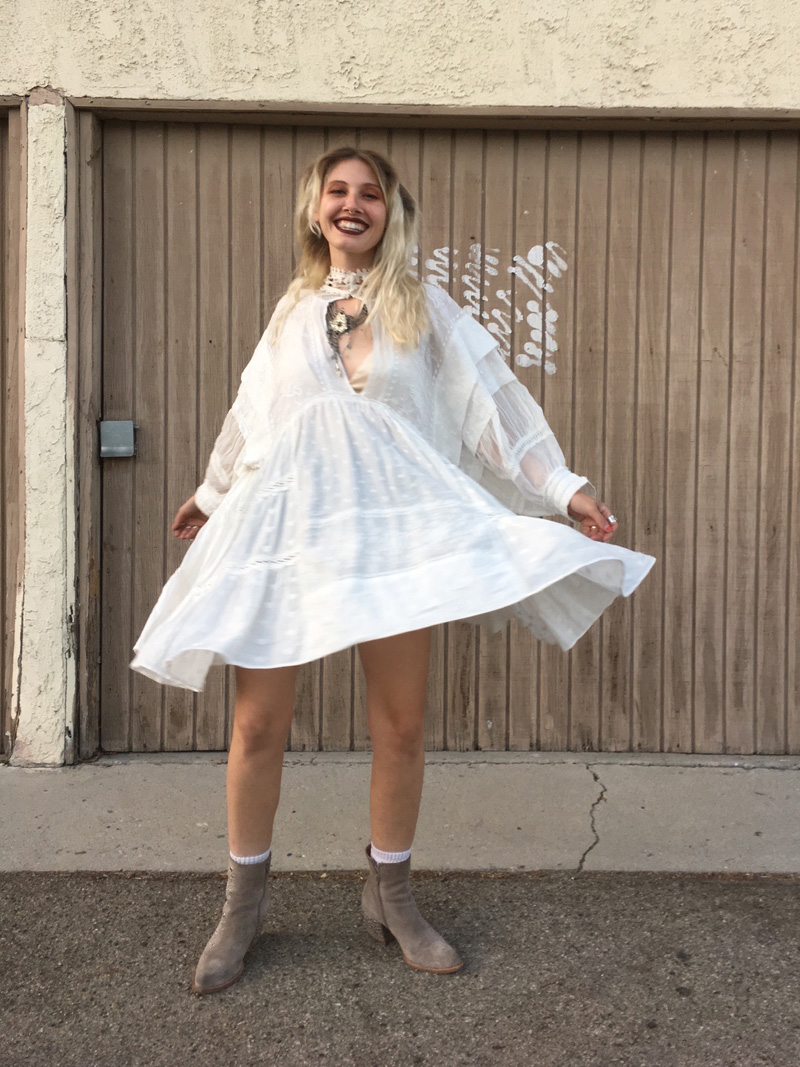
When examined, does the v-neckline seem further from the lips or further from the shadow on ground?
the shadow on ground

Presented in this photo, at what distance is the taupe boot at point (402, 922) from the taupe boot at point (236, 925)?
271 mm

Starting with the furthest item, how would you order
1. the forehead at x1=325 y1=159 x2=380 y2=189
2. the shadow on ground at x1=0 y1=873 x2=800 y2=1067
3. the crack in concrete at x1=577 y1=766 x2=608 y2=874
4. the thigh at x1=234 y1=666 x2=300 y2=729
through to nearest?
the crack in concrete at x1=577 y1=766 x2=608 y2=874 → the forehead at x1=325 y1=159 x2=380 y2=189 → the thigh at x1=234 y1=666 x2=300 y2=729 → the shadow on ground at x1=0 y1=873 x2=800 y2=1067

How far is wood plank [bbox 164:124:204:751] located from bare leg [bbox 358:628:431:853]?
5.52ft

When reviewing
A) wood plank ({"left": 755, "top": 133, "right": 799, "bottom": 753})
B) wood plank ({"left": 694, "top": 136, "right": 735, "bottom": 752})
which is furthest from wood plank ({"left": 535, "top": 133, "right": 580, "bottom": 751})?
wood plank ({"left": 755, "top": 133, "right": 799, "bottom": 753})

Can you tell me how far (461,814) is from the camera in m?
3.25

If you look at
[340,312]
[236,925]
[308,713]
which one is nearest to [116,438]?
[308,713]

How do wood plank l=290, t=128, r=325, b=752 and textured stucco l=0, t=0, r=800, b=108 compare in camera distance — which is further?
wood plank l=290, t=128, r=325, b=752

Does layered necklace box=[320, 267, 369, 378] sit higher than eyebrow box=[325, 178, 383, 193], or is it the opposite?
eyebrow box=[325, 178, 383, 193]

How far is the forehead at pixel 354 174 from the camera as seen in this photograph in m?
2.25

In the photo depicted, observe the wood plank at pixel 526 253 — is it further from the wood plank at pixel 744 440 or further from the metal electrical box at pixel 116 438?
the metal electrical box at pixel 116 438

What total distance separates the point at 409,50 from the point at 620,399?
1.52 metres

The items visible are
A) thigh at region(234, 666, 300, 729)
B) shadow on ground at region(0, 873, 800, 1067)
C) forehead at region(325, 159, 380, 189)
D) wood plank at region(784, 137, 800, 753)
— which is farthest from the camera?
wood plank at region(784, 137, 800, 753)

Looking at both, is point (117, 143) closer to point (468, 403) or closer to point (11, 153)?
point (11, 153)

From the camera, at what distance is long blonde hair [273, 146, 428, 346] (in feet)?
7.35
